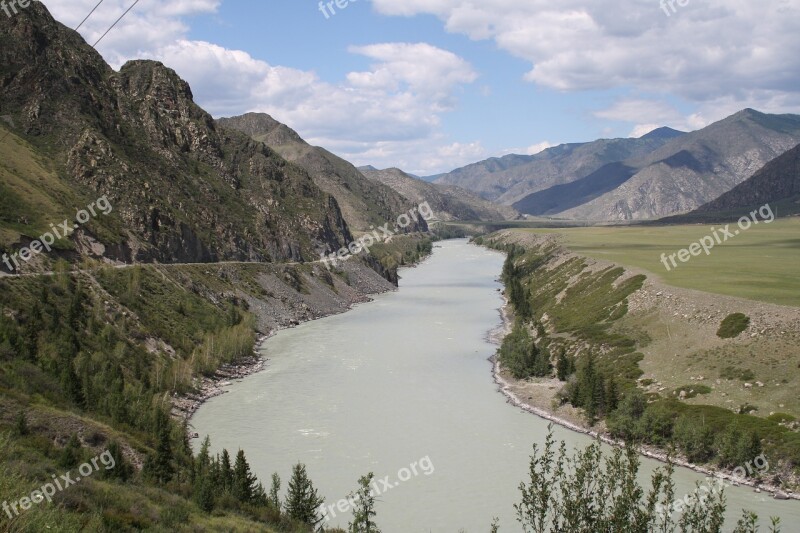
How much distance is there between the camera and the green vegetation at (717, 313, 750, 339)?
52.1 meters

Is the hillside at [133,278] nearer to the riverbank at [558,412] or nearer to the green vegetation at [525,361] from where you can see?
the riverbank at [558,412]

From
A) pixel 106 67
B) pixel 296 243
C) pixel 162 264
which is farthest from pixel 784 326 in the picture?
pixel 106 67

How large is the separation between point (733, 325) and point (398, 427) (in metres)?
29.8

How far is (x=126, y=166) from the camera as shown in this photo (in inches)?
3738

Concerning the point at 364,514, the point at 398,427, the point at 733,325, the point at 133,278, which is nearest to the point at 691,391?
the point at 733,325

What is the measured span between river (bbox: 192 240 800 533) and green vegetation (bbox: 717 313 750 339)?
17.1 m

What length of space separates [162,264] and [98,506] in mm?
70183

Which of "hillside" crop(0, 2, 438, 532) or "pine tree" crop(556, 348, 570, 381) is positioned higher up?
"hillside" crop(0, 2, 438, 532)

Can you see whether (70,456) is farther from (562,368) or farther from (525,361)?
(525,361)

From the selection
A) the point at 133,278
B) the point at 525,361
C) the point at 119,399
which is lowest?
the point at 525,361

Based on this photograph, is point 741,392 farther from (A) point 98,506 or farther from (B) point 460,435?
(A) point 98,506

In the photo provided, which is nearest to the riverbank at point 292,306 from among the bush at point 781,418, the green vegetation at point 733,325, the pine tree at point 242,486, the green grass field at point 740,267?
the pine tree at point 242,486

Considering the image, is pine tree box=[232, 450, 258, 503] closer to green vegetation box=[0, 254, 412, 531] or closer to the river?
green vegetation box=[0, 254, 412, 531]

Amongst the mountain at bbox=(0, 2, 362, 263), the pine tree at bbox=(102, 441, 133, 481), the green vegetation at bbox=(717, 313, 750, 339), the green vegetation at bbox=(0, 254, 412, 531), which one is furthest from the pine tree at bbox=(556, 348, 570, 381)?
the mountain at bbox=(0, 2, 362, 263)
